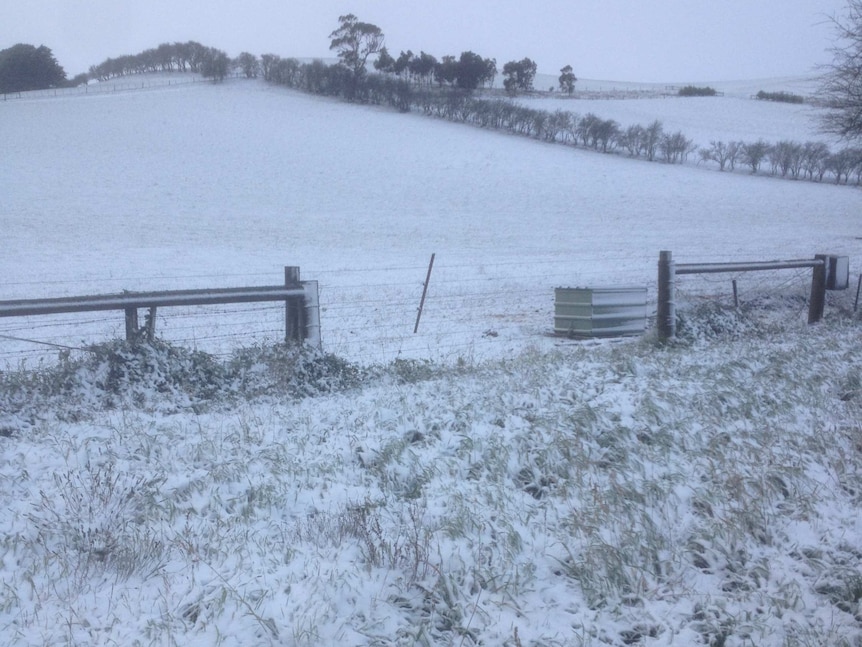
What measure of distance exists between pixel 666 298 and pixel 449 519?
18.6ft

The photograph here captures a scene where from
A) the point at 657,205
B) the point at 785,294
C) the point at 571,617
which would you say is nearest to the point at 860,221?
the point at 657,205

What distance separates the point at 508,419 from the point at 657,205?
31.1m

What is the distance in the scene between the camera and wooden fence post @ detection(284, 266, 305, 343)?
7035mm

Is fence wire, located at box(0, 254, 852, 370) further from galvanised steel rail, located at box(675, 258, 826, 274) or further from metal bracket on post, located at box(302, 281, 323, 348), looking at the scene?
galvanised steel rail, located at box(675, 258, 826, 274)

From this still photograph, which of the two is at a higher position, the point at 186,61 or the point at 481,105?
the point at 186,61

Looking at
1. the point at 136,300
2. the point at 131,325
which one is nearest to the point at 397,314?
the point at 131,325

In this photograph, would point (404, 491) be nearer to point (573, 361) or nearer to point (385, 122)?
point (573, 361)

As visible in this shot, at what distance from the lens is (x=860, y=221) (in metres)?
31.2

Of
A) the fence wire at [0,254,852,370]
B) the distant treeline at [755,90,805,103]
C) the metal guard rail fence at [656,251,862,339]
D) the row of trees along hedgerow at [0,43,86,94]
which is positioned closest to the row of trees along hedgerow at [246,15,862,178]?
the distant treeline at [755,90,805,103]

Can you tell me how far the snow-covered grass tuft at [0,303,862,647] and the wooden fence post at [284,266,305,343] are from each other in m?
1.17

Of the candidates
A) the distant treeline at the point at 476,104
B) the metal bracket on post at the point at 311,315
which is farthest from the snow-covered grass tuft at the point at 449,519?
the distant treeline at the point at 476,104

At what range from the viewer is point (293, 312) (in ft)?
23.3

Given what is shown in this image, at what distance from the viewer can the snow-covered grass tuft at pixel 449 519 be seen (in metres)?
3.03

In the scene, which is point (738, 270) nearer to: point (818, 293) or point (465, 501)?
point (818, 293)
